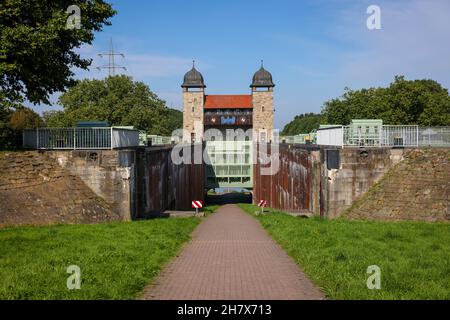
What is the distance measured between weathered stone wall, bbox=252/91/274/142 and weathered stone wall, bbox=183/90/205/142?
7637mm

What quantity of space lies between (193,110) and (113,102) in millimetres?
13427

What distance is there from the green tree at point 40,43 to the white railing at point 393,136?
11.6 metres

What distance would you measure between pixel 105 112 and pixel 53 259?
47.5m

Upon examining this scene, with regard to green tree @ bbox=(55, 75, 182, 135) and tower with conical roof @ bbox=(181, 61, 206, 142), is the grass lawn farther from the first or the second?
tower with conical roof @ bbox=(181, 61, 206, 142)

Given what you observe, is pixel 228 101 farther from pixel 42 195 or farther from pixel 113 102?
pixel 42 195

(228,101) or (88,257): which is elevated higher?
(228,101)

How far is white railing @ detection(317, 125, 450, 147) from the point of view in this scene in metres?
21.4

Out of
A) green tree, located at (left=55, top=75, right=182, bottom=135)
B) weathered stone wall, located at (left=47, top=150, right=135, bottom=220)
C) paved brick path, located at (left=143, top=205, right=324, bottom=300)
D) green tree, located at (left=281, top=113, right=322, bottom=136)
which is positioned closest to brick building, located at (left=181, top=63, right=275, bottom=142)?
green tree, located at (left=55, top=75, right=182, bottom=135)

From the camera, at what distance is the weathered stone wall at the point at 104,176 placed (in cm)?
1936

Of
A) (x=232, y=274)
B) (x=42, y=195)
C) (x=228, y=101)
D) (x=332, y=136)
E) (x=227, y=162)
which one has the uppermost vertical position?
(x=228, y=101)

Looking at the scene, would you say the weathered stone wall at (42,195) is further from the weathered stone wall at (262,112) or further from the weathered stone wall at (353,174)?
the weathered stone wall at (262,112)

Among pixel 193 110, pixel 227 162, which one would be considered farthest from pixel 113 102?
pixel 227 162

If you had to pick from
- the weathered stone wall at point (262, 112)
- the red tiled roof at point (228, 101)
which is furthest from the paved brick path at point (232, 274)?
the red tiled roof at point (228, 101)

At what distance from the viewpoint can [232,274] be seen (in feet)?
32.9
